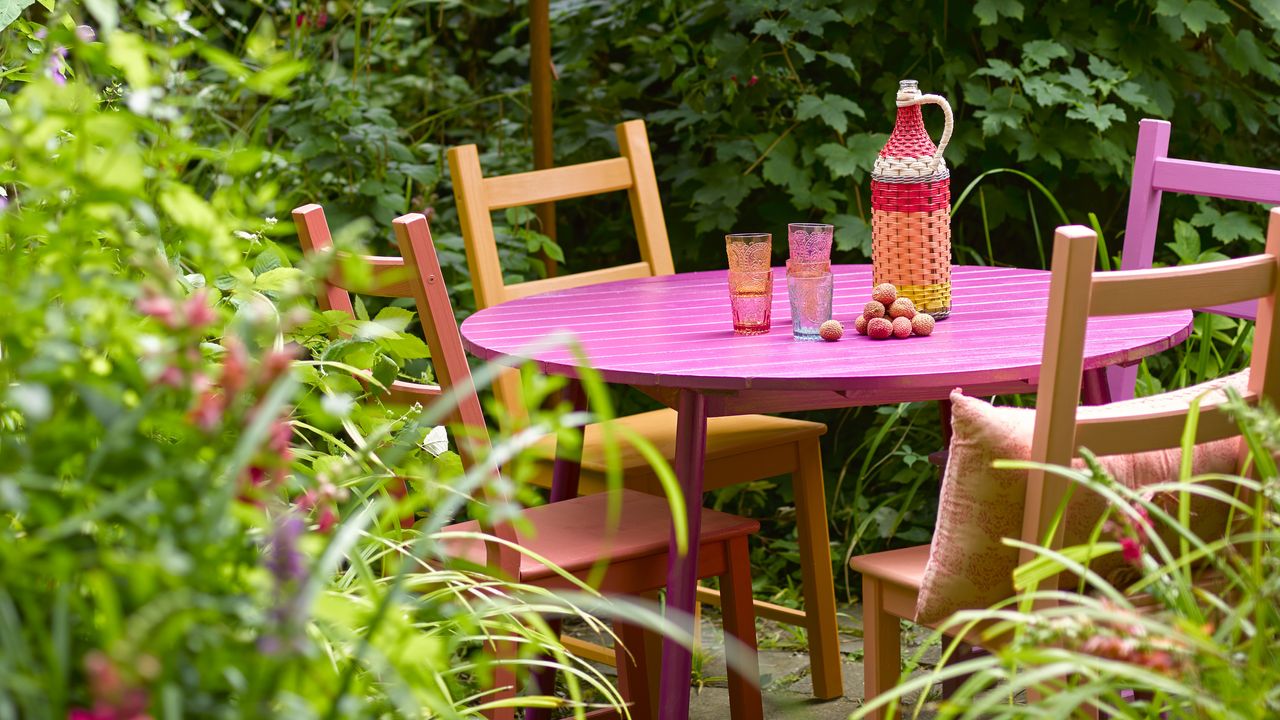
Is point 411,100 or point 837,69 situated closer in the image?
point 837,69

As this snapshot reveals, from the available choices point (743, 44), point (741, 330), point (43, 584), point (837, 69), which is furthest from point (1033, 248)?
point (43, 584)

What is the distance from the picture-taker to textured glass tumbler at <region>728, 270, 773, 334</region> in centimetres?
220

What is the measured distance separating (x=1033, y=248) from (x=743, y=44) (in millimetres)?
1001

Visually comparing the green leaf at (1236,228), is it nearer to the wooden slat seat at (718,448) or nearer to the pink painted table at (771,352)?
the pink painted table at (771,352)

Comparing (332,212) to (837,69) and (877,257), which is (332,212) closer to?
(837,69)

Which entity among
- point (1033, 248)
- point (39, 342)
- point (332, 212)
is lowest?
point (1033, 248)

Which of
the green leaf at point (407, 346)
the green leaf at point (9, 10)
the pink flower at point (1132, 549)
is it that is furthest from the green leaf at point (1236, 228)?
the green leaf at point (9, 10)

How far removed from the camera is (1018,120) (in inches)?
142

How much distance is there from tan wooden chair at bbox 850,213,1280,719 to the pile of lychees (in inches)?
21.8

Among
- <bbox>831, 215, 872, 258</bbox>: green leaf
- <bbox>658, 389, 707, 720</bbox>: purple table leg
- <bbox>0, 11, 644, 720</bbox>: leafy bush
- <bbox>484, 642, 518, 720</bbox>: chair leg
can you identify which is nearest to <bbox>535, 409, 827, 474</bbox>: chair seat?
<bbox>658, 389, 707, 720</bbox>: purple table leg

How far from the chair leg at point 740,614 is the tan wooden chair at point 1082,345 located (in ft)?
2.67

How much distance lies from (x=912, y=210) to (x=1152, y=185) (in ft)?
2.67

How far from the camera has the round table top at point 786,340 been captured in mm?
1855

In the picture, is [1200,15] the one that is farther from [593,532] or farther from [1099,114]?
[593,532]
